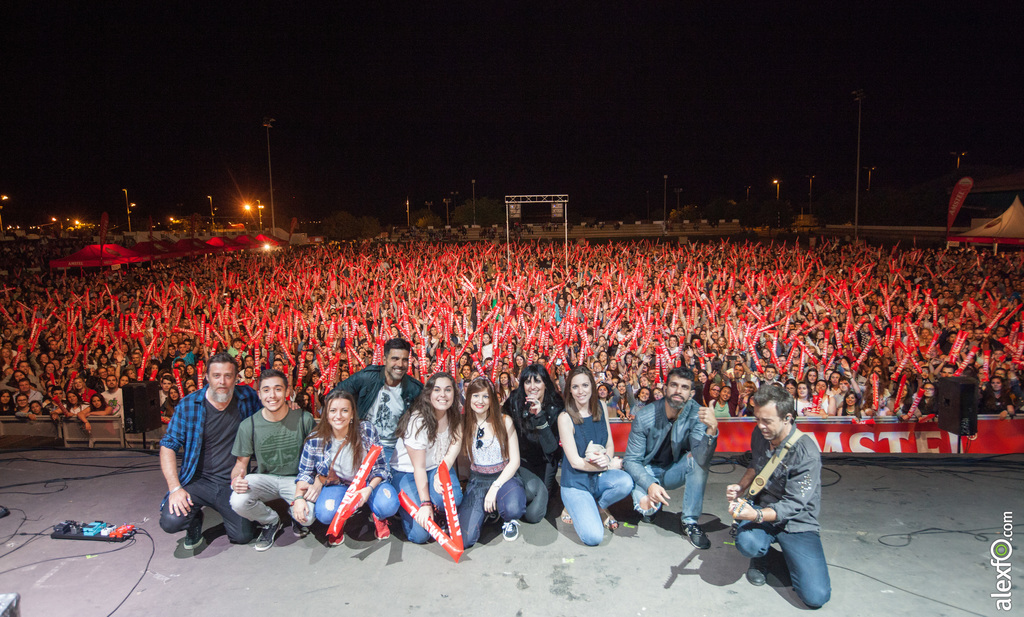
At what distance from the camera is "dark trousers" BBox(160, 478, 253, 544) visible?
4.15 meters

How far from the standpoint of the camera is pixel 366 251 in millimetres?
27156

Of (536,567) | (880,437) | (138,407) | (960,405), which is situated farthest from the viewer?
(880,437)

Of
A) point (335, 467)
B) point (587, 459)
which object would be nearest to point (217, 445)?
point (335, 467)

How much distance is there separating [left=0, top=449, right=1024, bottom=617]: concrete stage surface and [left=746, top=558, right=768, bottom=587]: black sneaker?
0.19ft

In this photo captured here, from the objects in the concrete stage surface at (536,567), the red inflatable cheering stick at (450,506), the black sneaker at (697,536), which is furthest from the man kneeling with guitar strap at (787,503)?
the red inflatable cheering stick at (450,506)

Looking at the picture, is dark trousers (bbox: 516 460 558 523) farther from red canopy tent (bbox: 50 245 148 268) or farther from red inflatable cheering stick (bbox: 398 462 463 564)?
red canopy tent (bbox: 50 245 148 268)

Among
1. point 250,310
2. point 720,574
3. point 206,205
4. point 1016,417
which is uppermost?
point 206,205

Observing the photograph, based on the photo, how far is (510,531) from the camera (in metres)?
4.24

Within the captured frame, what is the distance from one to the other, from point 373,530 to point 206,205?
100365 millimetres

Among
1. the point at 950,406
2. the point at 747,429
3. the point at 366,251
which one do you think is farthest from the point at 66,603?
the point at 366,251

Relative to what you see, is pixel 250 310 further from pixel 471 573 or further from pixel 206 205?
pixel 206 205

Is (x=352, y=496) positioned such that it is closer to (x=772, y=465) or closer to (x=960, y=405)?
(x=772, y=465)

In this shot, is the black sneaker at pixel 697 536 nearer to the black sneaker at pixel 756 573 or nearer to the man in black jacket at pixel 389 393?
the black sneaker at pixel 756 573

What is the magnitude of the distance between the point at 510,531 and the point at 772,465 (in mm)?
1816
